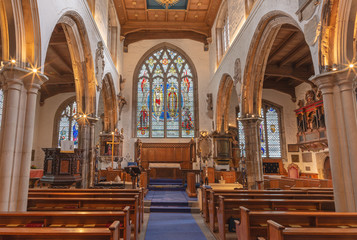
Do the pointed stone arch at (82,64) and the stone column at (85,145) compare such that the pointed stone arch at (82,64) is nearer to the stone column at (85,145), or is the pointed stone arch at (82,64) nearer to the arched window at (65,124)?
the stone column at (85,145)

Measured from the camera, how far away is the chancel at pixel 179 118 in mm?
4449

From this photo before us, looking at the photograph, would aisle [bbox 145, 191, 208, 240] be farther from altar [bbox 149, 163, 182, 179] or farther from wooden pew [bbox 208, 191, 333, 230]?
altar [bbox 149, 163, 182, 179]

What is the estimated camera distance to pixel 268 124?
56.3ft

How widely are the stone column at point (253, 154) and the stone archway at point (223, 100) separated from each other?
13.1 feet

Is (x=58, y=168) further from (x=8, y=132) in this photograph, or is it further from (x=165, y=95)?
(x=165, y=95)

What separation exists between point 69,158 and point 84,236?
5702mm

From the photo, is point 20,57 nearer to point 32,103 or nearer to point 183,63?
point 32,103

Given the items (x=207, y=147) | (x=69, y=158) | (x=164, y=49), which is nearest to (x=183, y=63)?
(x=164, y=49)

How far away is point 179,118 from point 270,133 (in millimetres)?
5990

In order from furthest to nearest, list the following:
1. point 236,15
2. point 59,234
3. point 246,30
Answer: point 236,15 → point 246,30 → point 59,234

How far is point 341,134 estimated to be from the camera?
4965 millimetres

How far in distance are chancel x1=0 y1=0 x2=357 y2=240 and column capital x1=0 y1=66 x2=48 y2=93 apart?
22mm

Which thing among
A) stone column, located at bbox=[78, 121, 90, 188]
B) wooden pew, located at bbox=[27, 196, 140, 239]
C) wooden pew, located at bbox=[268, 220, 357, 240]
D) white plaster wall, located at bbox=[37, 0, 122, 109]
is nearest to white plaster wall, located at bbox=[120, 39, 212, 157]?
white plaster wall, located at bbox=[37, 0, 122, 109]

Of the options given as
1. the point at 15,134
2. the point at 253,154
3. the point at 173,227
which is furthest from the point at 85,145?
the point at 253,154
